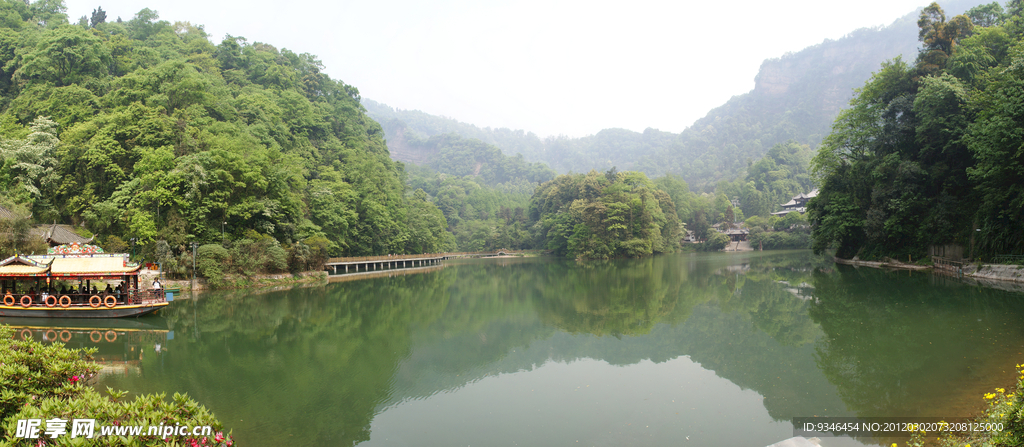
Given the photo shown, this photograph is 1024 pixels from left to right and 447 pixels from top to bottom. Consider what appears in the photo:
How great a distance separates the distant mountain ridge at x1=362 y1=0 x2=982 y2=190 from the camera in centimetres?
13038

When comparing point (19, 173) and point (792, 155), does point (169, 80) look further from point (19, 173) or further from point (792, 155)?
point (792, 155)

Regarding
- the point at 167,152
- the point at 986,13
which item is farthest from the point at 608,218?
the point at 167,152

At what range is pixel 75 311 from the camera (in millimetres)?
14359

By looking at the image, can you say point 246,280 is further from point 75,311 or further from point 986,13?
point 986,13

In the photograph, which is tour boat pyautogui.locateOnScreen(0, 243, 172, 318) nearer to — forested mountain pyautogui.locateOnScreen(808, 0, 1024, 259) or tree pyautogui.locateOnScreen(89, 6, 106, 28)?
forested mountain pyautogui.locateOnScreen(808, 0, 1024, 259)

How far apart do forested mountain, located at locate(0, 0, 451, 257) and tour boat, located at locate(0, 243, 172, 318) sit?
6.93 metres

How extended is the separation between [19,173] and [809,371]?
34.5m

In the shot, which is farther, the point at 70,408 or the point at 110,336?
the point at 110,336

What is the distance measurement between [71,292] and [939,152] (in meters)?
36.2

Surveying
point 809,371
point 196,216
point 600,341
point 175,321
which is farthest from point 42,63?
point 809,371

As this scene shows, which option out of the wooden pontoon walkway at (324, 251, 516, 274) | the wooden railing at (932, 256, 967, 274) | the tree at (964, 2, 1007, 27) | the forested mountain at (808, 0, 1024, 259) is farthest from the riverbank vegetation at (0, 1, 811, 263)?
the tree at (964, 2, 1007, 27)

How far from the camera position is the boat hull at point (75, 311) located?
14.3m

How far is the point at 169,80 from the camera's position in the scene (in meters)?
29.5

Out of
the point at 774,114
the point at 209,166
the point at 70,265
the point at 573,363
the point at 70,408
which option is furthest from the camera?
the point at 774,114
